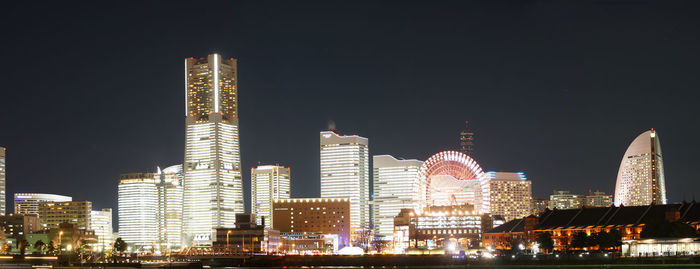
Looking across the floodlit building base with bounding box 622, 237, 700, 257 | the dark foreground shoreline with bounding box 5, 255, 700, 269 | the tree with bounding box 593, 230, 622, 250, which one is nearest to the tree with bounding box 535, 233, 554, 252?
the tree with bounding box 593, 230, 622, 250

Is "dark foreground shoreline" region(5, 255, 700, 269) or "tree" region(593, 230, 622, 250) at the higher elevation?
"tree" region(593, 230, 622, 250)

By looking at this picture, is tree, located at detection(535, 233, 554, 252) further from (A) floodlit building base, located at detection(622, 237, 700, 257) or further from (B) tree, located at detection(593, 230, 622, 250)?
(A) floodlit building base, located at detection(622, 237, 700, 257)

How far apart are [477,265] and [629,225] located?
151ft

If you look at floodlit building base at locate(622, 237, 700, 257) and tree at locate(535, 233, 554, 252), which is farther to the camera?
tree at locate(535, 233, 554, 252)

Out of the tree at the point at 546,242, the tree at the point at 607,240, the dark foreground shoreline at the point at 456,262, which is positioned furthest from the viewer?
the tree at the point at 546,242

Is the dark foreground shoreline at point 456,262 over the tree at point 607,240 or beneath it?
beneath

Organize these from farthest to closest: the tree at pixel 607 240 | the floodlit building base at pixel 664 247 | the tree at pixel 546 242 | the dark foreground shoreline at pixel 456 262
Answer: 1. the tree at pixel 546 242
2. the tree at pixel 607 240
3. the floodlit building base at pixel 664 247
4. the dark foreground shoreline at pixel 456 262

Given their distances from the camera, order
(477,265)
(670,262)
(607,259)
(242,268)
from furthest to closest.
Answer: (242,268)
(477,265)
(607,259)
(670,262)

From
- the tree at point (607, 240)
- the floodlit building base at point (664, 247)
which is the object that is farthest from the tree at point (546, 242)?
the floodlit building base at point (664, 247)

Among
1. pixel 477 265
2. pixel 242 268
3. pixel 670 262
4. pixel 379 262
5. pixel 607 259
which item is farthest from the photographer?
pixel 379 262

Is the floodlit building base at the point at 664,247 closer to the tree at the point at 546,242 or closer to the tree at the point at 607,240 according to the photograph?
the tree at the point at 607,240

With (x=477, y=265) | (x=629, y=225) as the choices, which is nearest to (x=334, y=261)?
(x=477, y=265)

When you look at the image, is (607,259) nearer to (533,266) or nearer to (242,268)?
(533,266)

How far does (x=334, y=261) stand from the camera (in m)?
192
